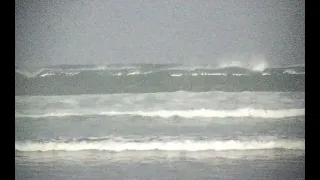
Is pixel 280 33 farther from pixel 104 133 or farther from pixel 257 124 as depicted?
pixel 104 133

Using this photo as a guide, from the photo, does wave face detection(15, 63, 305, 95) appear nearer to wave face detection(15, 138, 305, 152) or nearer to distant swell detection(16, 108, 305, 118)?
distant swell detection(16, 108, 305, 118)

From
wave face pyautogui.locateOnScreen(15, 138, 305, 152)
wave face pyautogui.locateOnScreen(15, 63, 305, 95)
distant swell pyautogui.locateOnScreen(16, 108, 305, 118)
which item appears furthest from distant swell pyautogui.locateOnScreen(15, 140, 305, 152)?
wave face pyautogui.locateOnScreen(15, 63, 305, 95)

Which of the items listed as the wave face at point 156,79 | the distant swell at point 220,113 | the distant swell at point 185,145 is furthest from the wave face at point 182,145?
the wave face at point 156,79

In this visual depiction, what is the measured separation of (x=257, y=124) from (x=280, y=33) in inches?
20.6

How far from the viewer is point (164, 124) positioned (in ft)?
8.18

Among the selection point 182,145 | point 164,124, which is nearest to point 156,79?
point 164,124

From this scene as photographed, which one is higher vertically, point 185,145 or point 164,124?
point 164,124

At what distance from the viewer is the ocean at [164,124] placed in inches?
98.1

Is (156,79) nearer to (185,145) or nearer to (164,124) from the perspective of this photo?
(164,124)

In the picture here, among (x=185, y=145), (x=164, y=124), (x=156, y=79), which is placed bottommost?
(x=185, y=145)

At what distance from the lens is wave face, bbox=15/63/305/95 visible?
2.50 metres

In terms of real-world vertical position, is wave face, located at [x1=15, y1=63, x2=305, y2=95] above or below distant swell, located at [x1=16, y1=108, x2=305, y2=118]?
above

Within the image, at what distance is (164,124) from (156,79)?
26 centimetres

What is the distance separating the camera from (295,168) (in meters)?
2.51
